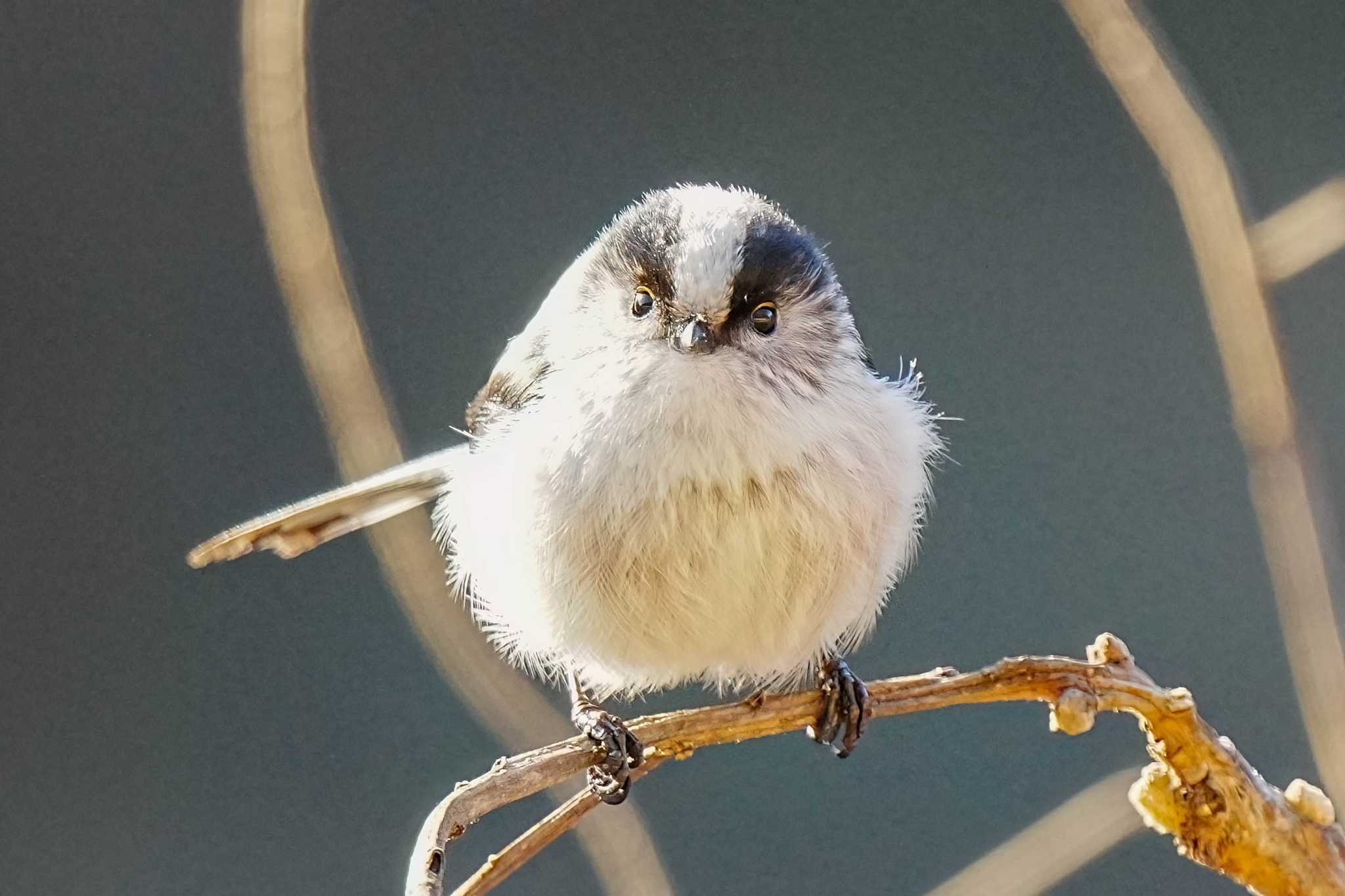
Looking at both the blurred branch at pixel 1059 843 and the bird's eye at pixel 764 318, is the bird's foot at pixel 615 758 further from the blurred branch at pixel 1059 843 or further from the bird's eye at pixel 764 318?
the blurred branch at pixel 1059 843

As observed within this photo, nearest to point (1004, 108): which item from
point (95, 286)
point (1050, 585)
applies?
point (1050, 585)

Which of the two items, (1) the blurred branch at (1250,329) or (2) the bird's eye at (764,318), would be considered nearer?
(2) the bird's eye at (764,318)

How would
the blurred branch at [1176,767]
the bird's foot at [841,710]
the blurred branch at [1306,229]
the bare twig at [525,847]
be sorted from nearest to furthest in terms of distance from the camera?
the bare twig at [525,847], the blurred branch at [1176,767], the bird's foot at [841,710], the blurred branch at [1306,229]

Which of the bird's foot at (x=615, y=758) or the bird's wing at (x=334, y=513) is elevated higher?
the bird's wing at (x=334, y=513)

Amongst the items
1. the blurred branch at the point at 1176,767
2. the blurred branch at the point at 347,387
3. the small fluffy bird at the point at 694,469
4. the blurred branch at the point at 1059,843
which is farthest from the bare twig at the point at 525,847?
the blurred branch at the point at 1059,843

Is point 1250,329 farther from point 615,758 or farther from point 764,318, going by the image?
point 615,758

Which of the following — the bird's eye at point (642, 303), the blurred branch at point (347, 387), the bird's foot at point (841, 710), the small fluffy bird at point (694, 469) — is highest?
the blurred branch at point (347, 387)
